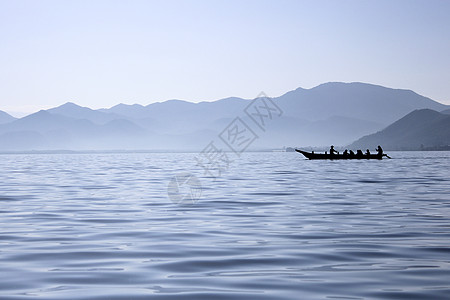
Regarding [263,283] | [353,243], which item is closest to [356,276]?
[263,283]

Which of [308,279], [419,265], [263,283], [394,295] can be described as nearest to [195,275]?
[263,283]

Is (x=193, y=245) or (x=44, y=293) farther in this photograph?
(x=193, y=245)

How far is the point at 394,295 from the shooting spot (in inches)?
330

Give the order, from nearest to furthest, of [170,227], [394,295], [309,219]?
[394,295]
[170,227]
[309,219]

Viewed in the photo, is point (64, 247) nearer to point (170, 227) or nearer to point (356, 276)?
point (170, 227)

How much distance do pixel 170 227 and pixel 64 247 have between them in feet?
13.8

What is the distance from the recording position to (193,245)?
13234mm

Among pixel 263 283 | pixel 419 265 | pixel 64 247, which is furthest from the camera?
pixel 64 247

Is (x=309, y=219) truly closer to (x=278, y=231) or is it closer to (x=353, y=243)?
(x=278, y=231)

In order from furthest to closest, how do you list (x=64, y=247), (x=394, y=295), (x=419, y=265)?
1. (x=64, y=247)
2. (x=419, y=265)
3. (x=394, y=295)

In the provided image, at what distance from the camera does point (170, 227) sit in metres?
16.6

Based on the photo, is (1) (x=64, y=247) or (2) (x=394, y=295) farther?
(1) (x=64, y=247)

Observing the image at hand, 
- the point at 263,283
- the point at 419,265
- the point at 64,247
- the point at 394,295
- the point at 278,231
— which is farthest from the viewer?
the point at 278,231

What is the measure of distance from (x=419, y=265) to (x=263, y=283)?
3494 mm
